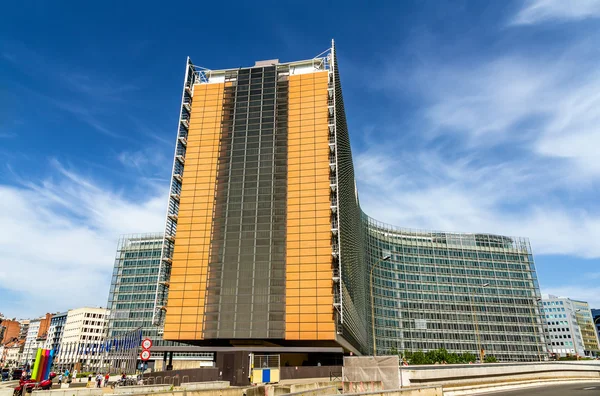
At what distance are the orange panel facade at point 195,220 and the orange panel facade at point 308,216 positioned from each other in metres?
15.5

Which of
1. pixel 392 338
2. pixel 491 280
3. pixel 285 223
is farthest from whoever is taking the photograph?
pixel 491 280

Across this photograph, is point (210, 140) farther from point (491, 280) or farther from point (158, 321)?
point (491, 280)

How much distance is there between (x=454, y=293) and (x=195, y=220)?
112921 mm

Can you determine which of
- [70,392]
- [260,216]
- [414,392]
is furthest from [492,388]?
[260,216]

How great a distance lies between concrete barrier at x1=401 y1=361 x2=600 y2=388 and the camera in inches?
1307

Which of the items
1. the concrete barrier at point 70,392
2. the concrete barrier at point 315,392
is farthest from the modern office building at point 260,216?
the concrete barrier at point 315,392

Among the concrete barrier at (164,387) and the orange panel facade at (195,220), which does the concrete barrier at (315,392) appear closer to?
the concrete barrier at (164,387)

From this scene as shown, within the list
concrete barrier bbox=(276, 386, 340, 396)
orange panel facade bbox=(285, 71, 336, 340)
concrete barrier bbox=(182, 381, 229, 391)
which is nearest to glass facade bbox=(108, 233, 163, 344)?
orange panel facade bbox=(285, 71, 336, 340)

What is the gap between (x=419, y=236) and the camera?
552 ft

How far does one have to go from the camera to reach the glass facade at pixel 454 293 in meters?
152

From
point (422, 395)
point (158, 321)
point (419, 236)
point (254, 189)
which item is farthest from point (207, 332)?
point (419, 236)

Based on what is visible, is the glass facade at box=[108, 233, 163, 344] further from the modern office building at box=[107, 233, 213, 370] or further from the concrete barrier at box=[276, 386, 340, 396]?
the concrete barrier at box=[276, 386, 340, 396]

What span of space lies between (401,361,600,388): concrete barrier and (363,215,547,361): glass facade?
83549 millimetres

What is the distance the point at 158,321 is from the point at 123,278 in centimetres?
8716
